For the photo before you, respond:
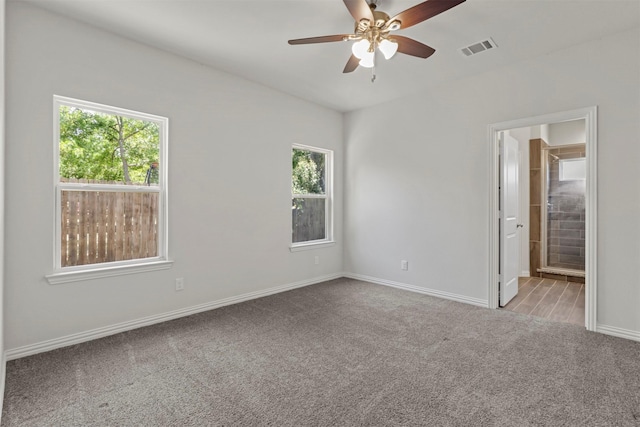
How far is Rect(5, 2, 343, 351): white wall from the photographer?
247 centimetres

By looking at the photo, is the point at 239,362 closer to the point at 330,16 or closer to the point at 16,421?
the point at 16,421

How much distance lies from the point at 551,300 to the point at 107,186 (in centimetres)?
513

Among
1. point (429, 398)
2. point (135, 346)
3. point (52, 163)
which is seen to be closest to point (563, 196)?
point (429, 398)

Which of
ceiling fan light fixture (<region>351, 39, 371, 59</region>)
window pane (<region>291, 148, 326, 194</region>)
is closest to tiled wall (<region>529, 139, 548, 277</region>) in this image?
window pane (<region>291, 148, 326, 194</region>)

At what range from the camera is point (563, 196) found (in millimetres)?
5473

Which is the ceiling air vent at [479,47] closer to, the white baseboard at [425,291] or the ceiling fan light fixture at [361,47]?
the ceiling fan light fixture at [361,47]

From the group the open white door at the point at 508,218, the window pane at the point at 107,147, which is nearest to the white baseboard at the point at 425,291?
the open white door at the point at 508,218

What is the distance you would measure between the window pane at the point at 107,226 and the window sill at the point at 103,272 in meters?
0.13

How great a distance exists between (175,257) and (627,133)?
14.4 feet

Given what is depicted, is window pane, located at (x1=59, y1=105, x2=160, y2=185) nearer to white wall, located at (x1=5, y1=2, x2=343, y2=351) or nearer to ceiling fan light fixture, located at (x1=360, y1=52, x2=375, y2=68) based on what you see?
white wall, located at (x1=5, y1=2, x2=343, y2=351)

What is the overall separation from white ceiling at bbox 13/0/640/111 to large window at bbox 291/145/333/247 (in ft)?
4.49

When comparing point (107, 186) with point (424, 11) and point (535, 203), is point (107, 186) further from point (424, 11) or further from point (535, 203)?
point (535, 203)

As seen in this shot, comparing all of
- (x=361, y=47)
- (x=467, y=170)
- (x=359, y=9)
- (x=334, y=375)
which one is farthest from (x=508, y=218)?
(x=359, y=9)

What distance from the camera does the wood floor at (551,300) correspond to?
3.48 m
